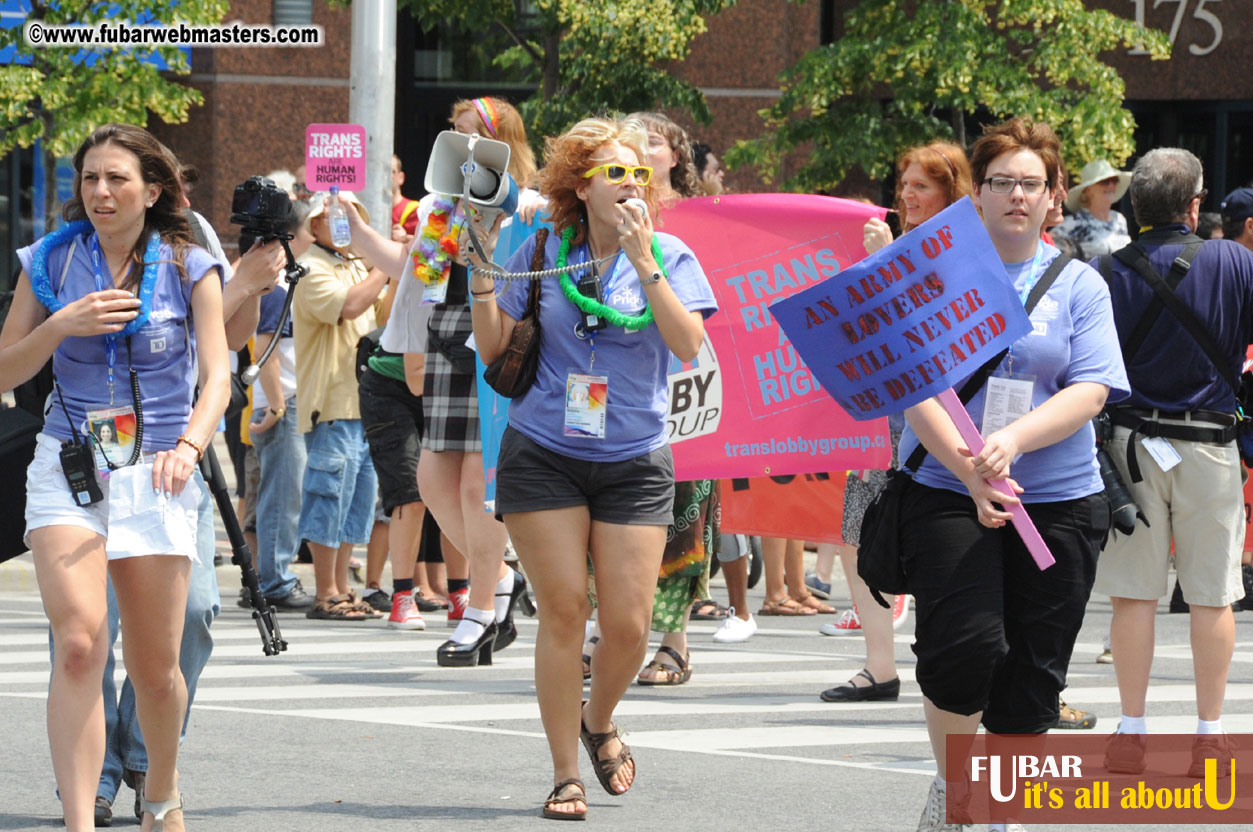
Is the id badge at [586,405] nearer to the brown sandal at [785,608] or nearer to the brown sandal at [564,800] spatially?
the brown sandal at [564,800]

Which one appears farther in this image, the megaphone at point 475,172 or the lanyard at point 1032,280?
the megaphone at point 475,172

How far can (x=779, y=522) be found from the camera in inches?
372

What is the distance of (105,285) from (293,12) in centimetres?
1619

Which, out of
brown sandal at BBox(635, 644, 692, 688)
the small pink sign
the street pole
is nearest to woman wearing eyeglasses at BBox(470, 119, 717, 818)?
brown sandal at BBox(635, 644, 692, 688)

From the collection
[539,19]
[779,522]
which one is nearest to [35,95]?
[539,19]

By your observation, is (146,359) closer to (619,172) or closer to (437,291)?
(619,172)

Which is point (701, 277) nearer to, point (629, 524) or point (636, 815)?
point (629, 524)

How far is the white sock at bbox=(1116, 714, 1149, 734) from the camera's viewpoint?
21.1ft

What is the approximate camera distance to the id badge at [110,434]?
481cm

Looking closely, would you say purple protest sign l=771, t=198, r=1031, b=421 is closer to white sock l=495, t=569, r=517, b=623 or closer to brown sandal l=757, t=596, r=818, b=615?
white sock l=495, t=569, r=517, b=623

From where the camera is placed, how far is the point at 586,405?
18.1 feet

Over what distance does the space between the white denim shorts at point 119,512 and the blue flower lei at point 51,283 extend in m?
0.36

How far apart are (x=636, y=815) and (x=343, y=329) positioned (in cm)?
519

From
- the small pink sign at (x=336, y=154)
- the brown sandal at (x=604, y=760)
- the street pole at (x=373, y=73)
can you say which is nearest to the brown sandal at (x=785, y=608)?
the small pink sign at (x=336, y=154)
